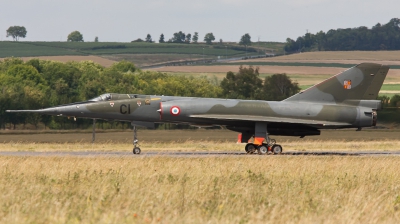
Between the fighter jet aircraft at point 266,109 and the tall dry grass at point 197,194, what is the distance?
7.94 metres

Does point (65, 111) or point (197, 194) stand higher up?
point (65, 111)

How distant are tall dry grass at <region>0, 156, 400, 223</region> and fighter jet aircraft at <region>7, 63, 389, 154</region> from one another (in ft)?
26.0

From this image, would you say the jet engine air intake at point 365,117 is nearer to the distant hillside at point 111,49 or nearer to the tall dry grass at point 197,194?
the tall dry grass at point 197,194

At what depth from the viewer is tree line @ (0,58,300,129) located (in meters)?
56.8

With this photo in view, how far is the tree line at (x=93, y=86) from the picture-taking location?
5680 cm

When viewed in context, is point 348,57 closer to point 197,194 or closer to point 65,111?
point 65,111

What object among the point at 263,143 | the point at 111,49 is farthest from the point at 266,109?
the point at 111,49

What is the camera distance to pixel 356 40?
7028 inches

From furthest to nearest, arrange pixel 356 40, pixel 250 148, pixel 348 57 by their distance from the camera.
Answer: pixel 356 40 < pixel 348 57 < pixel 250 148

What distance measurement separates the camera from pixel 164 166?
19219 mm

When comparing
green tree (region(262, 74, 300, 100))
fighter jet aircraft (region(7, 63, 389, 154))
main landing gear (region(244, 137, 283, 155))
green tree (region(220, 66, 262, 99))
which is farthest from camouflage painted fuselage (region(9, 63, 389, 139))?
green tree (region(220, 66, 262, 99))

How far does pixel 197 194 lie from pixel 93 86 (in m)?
57.3

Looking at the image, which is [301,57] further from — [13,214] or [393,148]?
[13,214]

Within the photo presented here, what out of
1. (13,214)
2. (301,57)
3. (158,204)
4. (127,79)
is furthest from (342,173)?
(301,57)
